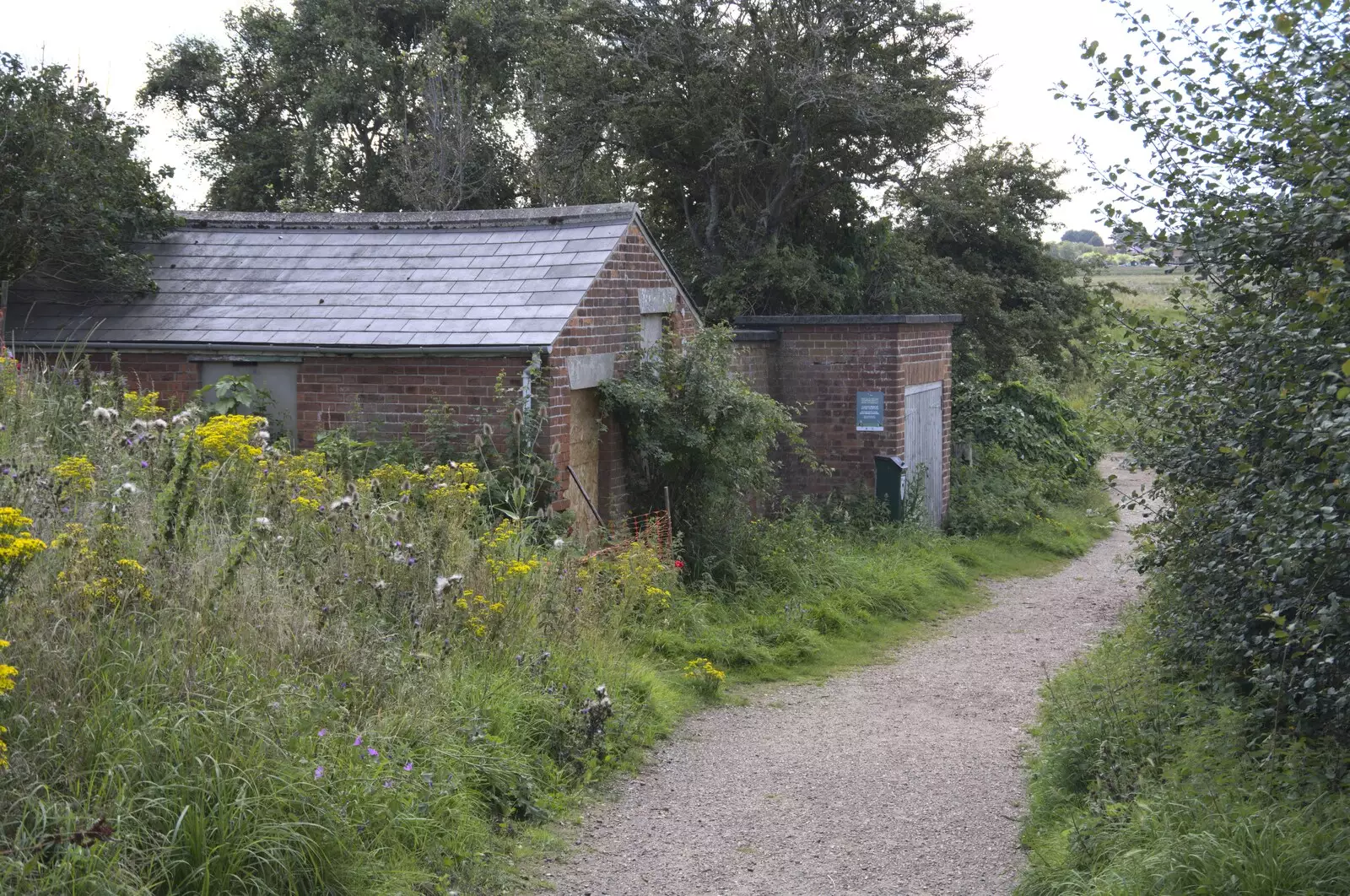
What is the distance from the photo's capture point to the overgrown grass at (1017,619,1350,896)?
4.23 m

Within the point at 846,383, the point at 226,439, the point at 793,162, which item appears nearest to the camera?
the point at 226,439

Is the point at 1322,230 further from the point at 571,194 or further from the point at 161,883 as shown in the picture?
the point at 571,194

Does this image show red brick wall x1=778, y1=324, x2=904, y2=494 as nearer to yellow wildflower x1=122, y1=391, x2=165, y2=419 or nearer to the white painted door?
the white painted door

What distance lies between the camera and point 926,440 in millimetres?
16469

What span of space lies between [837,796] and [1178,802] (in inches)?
85.2

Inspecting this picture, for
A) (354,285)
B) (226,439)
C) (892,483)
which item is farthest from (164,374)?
(892,483)

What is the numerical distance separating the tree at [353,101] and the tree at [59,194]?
12.6 m

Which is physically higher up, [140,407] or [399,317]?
[399,317]

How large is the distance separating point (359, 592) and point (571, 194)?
1636 cm

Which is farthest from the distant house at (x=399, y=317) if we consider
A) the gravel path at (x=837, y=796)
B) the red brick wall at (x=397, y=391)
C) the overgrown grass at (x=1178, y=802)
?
the overgrown grass at (x=1178, y=802)

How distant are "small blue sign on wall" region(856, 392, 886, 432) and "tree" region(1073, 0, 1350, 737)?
8549mm

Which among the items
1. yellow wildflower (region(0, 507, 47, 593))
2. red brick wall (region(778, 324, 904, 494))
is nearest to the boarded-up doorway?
red brick wall (region(778, 324, 904, 494))

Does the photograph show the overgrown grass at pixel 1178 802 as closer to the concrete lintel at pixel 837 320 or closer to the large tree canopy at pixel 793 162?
the concrete lintel at pixel 837 320

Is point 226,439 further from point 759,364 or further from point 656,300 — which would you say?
point 759,364
